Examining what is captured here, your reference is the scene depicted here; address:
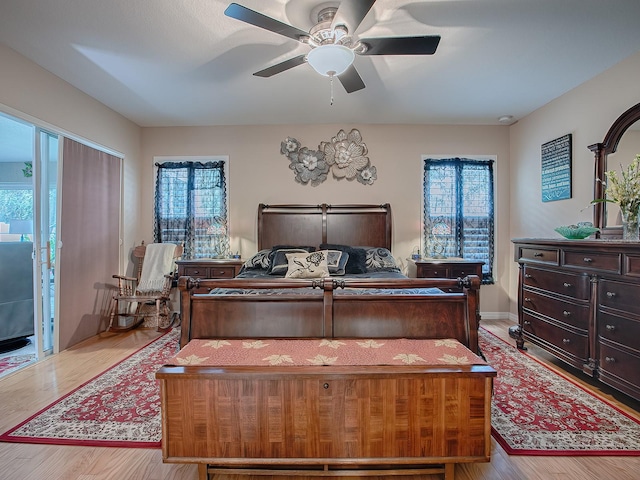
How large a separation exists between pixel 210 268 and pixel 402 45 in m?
3.18

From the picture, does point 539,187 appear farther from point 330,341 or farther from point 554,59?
point 330,341

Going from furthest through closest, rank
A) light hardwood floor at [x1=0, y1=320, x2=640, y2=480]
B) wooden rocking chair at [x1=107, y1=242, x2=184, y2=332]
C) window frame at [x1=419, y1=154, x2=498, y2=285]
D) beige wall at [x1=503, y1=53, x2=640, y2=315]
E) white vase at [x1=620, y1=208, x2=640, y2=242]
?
window frame at [x1=419, y1=154, x2=498, y2=285]
wooden rocking chair at [x1=107, y1=242, x2=184, y2=332]
beige wall at [x1=503, y1=53, x2=640, y2=315]
white vase at [x1=620, y1=208, x2=640, y2=242]
light hardwood floor at [x1=0, y1=320, x2=640, y2=480]

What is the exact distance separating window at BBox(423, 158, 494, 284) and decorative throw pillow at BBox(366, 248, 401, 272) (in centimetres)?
92

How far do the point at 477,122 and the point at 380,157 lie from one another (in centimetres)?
139

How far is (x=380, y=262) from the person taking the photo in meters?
3.76

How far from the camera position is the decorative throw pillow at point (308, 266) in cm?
312

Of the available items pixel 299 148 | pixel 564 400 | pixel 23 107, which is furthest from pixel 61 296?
pixel 564 400

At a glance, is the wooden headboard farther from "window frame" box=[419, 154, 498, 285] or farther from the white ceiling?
the white ceiling

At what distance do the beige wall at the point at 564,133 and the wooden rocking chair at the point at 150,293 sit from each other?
182 inches

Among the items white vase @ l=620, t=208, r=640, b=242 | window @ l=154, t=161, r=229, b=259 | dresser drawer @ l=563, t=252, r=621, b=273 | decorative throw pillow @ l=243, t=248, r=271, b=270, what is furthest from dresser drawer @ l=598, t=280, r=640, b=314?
window @ l=154, t=161, r=229, b=259

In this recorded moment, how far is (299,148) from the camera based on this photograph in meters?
4.43

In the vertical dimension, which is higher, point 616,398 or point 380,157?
point 380,157

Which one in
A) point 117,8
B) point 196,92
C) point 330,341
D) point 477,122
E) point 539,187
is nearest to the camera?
point 330,341

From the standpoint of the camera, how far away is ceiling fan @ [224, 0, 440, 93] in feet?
5.87
